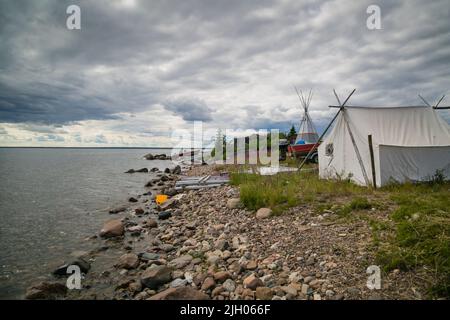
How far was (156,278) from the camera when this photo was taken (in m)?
4.70

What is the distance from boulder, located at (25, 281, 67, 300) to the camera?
4.82m

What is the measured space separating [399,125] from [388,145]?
9.59ft

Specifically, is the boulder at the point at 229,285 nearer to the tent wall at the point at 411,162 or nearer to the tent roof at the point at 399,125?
the tent wall at the point at 411,162

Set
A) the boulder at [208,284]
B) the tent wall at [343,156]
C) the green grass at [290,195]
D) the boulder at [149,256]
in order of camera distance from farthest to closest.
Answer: the tent wall at [343,156], the green grass at [290,195], the boulder at [149,256], the boulder at [208,284]

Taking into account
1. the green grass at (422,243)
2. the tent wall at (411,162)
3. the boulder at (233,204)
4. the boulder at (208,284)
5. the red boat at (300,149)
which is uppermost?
the red boat at (300,149)

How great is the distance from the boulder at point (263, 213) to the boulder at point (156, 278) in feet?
11.7

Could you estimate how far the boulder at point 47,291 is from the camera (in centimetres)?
482

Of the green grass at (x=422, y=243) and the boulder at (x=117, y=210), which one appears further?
the boulder at (x=117, y=210)

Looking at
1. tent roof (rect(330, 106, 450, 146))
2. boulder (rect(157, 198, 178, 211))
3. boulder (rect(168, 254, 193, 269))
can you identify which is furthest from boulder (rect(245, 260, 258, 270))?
tent roof (rect(330, 106, 450, 146))

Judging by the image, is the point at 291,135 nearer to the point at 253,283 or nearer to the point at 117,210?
the point at 117,210

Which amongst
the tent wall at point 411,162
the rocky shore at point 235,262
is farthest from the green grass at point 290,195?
the tent wall at point 411,162

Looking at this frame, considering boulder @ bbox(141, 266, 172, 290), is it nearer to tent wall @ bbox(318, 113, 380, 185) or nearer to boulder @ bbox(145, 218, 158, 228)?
boulder @ bbox(145, 218, 158, 228)

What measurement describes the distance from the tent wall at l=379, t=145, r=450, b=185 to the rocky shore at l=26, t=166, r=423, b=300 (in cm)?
532
